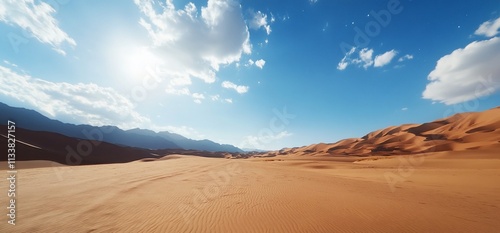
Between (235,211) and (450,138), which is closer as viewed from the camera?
(235,211)

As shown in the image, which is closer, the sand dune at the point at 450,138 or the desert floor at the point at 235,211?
the desert floor at the point at 235,211

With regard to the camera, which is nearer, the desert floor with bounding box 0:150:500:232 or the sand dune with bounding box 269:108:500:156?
the desert floor with bounding box 0:150:500:232

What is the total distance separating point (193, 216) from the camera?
526 cm

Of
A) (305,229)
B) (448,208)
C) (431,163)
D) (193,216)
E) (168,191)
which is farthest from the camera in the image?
(431,163)

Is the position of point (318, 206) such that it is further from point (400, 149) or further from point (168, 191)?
point (400, 149)

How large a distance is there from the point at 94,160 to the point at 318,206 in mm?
35211

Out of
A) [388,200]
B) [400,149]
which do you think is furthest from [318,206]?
[400,149]

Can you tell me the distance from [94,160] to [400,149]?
191ft

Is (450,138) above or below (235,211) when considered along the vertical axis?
above

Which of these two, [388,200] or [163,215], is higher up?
[163,215]

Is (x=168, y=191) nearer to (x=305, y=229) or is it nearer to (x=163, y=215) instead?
(x=163, y=215)

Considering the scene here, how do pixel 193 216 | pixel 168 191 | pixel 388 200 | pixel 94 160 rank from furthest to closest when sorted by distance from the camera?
pixel 94 160 → pixel 168 191 → pixel 388 200 → pixel 193 216

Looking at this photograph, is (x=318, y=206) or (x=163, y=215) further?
(x=318, y=206)

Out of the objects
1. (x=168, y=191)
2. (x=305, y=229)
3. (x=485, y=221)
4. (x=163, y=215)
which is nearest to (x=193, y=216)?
(x=163, y=215)
